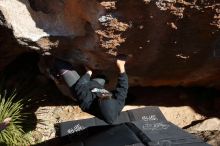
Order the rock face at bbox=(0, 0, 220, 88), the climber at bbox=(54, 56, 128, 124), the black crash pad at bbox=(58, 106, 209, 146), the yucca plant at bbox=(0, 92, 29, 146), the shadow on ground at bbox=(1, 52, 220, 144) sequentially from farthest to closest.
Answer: the shadow on ground at bbox=(1, 52, 220, 144)
the yucca plant at bbox=(0, 92, 29, 146)
the climber at bbox=(54, 56, 128, 124)
the black crash pad at bbox=(58, 106, 209, 146)
the rock face at bbox=(0, 0, 220, 88)

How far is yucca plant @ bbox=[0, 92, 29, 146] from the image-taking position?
6611 millimetres

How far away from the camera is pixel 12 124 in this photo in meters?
6.68

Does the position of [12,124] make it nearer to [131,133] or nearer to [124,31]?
[131,133]

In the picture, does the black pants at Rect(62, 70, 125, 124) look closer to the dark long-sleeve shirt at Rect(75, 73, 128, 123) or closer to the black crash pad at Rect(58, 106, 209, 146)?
the dark long-sleeve shirt at Rect(75, 73, 128, 123)

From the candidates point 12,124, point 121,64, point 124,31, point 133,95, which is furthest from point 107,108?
point 133,95

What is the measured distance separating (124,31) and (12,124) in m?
2.37

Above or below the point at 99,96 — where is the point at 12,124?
below

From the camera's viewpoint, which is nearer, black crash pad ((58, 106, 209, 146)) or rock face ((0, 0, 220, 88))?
rock face ((0, 0, 220, 88))

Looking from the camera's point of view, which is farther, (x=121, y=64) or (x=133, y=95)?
(x=133, y=95)

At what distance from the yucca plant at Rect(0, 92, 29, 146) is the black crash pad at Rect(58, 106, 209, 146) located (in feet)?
1.95

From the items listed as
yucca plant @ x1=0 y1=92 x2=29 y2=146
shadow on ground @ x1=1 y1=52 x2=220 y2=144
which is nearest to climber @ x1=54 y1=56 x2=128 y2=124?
yucca plant @ x1=0 y1=92 x2=29 y2=146

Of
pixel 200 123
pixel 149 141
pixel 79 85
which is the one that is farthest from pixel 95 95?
pixel 200 123

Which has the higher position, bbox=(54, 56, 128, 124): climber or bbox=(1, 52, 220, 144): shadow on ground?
bbox=(54, 56, 128, 124): climber

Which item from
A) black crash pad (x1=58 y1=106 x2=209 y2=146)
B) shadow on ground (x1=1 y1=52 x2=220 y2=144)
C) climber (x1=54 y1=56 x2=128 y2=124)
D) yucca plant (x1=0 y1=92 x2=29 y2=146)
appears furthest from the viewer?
shadow on ground (x1=1 y1=52 x2=220 y2=144)
